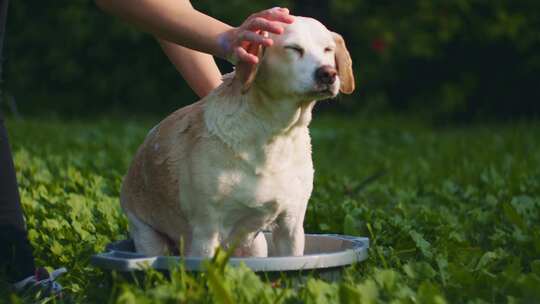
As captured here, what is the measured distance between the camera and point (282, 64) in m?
3.09

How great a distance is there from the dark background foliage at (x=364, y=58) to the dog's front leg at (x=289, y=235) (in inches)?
460

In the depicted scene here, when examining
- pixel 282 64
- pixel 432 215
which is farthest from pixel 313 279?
pixel 432 215

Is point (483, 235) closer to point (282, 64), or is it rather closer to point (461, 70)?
point (282, 64)

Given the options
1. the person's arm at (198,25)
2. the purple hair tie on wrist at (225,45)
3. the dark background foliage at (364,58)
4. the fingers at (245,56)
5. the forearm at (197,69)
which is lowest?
the dark background foliage at (364,58)

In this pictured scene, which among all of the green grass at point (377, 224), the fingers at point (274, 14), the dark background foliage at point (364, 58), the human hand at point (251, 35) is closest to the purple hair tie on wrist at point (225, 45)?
Result: the human hand at point (251, 35)

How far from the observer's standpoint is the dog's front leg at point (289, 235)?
331cm

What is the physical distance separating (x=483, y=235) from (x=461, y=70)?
38.3ft

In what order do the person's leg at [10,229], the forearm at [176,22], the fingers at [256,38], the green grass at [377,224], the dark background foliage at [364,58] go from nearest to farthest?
the green grass at [377,224] < the fingers at [256,38] < the forearm at [176,22] < the person's leg at [10,229] < the dark background foliage at [364,58]

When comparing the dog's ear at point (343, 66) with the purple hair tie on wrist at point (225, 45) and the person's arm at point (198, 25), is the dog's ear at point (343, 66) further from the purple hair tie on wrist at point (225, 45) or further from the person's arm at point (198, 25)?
the purple hair tie on wrist at point (225, 45)

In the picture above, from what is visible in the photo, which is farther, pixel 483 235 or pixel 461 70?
pixel 461 70

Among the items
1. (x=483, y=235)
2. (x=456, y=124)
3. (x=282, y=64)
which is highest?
(x=282, y=64)

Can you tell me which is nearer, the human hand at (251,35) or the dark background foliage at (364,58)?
the human hand at (251,35)

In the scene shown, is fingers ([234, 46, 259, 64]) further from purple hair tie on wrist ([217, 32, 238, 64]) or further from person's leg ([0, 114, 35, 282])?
person's leg ([0, 114, 35, 282])

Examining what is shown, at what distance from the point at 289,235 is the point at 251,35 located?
76 centimetres
